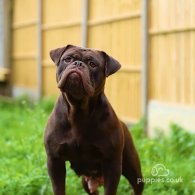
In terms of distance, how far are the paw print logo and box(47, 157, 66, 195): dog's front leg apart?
64.7 inches

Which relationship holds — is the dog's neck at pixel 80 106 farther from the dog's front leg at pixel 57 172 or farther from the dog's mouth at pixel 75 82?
the dog's front leg at pixel 57 172

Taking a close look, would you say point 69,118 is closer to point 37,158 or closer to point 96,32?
point 37,158

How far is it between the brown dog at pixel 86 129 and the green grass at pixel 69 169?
1073 millimetres

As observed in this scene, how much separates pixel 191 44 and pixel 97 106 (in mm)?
3804

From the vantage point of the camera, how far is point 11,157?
668 cm

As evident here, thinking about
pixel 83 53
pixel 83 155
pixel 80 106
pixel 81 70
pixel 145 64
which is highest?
pixel 83 53

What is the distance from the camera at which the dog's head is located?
3820 mm

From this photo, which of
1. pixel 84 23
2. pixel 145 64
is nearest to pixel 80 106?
pixel 145 64

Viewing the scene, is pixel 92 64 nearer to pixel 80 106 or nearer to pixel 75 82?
pixel 75 82

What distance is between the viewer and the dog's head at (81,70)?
3.82m

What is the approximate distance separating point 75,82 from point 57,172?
0.74 m

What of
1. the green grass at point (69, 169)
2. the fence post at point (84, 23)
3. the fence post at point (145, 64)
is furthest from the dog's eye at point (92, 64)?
the fence post at point (84, 23)

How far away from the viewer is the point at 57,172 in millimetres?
4176

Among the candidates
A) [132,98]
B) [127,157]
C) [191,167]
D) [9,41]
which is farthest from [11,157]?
[9,41]
